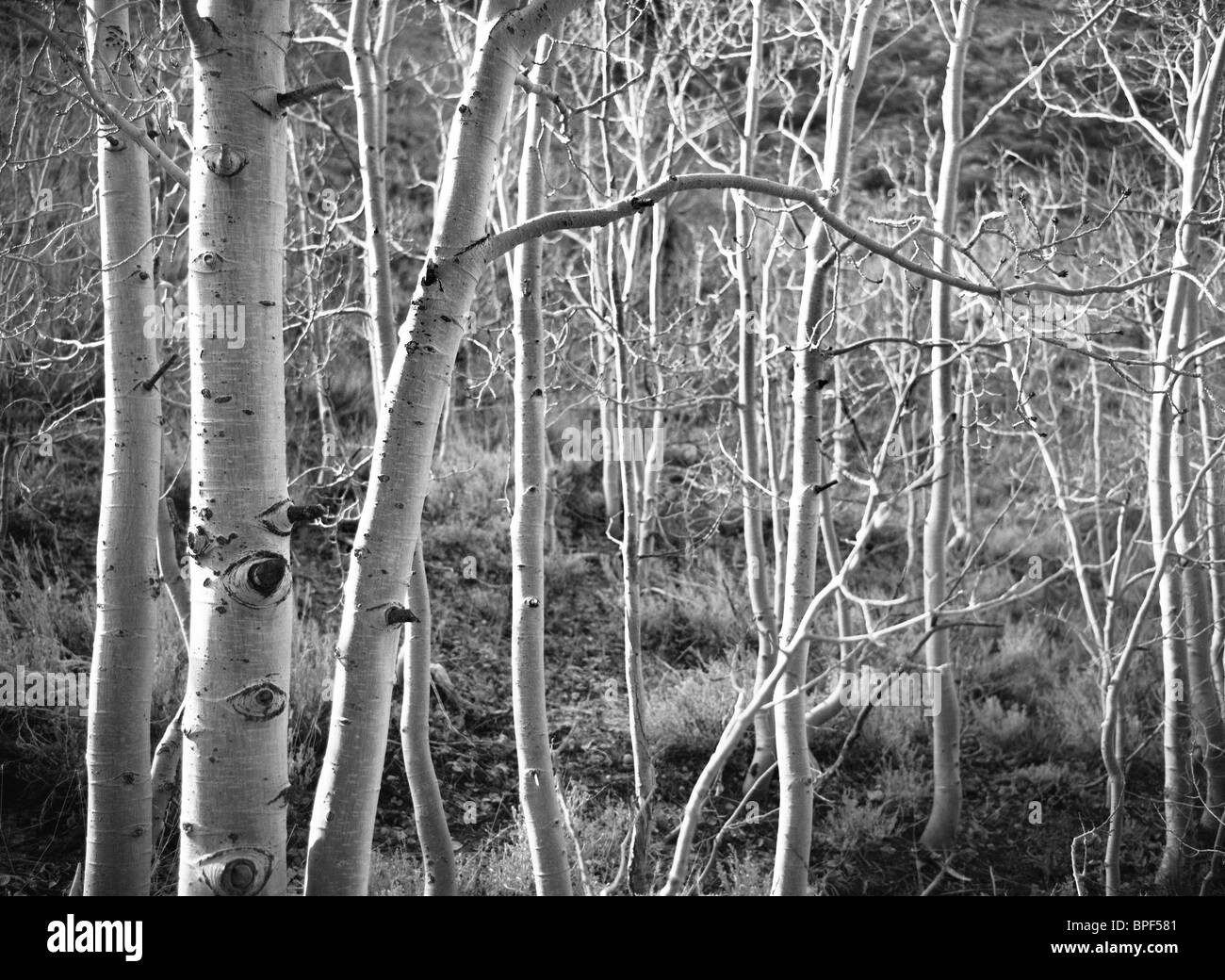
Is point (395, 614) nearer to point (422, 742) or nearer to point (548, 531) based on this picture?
point (422, 742)

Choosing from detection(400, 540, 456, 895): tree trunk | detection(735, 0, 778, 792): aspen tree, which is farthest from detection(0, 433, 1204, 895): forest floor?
detection(735, 0, 778, 792): aspen tree

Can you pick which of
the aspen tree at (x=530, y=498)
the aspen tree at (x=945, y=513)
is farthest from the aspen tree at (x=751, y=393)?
the aspen tree at (x=530, y=498)

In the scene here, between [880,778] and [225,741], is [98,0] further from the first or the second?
[880,778]

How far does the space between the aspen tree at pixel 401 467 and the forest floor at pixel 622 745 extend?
78.6 inches

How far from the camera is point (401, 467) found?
2.04 metres

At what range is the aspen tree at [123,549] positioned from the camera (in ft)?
10.4

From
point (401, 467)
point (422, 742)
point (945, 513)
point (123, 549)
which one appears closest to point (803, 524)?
point (422, 742)

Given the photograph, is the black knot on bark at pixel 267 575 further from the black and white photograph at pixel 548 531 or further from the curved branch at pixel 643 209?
the curved branch at pixel 643 209

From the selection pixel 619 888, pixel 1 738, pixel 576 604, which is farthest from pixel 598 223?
pixel 576 604

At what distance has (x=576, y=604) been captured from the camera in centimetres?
818

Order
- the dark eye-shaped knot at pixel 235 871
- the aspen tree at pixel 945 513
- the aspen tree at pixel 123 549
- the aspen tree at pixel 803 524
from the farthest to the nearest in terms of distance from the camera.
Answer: the aspen tree at pixel 945 513, the aspen tree at pixel 803 524, the aspen tree at pixel 123 549, the dark eye-shaped knot at pixel 235 871

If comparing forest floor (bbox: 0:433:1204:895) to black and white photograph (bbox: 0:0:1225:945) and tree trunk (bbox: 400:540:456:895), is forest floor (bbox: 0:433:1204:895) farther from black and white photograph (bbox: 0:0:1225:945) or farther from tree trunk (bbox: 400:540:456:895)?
tree trunk (bbox: 400:540:456:895)

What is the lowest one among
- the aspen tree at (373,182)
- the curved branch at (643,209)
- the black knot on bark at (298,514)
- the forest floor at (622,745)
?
the forest floor at (622,745)
